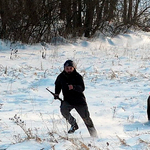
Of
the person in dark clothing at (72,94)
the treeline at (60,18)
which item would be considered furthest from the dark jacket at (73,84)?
the treeline at (60,18)

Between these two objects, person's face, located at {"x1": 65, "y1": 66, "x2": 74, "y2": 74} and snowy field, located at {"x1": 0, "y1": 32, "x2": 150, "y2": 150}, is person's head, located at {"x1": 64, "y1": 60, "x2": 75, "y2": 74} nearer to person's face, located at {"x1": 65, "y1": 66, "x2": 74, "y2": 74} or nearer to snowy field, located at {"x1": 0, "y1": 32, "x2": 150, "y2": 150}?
person's face, located at {"x1": 65, "y1": 66, "x2": 74, "y2": 74}

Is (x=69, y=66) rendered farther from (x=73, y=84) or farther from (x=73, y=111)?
(x=73, y=111)

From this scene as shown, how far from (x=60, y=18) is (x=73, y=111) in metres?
11.9

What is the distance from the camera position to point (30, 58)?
1271 centimetres

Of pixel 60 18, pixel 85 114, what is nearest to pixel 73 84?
pixel 85 114

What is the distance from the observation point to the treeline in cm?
1549

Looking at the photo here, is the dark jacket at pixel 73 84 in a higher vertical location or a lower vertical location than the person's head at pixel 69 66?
lower

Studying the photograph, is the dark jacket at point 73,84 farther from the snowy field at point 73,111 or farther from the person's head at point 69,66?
the snowy field at point 73,111

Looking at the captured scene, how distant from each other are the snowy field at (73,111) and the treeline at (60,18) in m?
1.25

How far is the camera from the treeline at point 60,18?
50.8 feet

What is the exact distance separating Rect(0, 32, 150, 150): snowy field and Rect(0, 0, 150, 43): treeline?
1.25 metres

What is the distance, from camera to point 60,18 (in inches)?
692

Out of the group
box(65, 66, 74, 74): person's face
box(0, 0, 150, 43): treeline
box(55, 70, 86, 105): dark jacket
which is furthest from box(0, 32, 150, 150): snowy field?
box(0, 0, 150, 43): treeline

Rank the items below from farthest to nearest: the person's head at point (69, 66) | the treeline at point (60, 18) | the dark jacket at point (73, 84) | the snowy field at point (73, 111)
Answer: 1. the treeline at point (60, 18)
2. the dark jacket at point (73, 84)
3. the person's head at point (69, 66)
4. the snowy field at point (73, 111)
